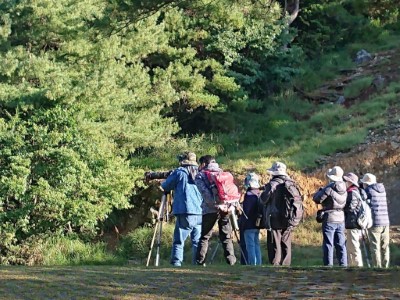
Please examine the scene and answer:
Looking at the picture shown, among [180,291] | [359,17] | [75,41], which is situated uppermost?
[359,17]

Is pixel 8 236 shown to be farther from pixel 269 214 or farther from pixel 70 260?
pixel 269 214

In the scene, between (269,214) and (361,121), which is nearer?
(269,214)

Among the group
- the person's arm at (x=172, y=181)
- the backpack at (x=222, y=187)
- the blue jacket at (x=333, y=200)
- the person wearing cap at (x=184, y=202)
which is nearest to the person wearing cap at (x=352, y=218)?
the blue jacket at (x=333, y=200)

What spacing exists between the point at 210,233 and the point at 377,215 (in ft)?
9.32

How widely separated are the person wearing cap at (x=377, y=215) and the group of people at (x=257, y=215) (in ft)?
0.05

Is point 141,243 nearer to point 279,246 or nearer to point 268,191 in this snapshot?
point 279,246

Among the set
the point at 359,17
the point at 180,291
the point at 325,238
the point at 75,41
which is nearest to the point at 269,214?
the point at 325,238

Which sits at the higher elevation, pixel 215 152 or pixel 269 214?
pixel 215 152

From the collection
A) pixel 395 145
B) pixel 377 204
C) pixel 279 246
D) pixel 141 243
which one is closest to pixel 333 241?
pixel 279 246

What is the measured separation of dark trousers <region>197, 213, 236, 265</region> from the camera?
11.5 meters

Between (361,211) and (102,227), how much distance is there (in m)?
12.0

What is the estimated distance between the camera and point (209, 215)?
11680mm

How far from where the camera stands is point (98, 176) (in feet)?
67.9

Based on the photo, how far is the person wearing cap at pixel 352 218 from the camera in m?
12.1
